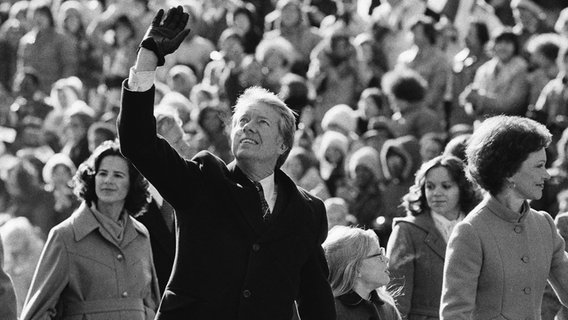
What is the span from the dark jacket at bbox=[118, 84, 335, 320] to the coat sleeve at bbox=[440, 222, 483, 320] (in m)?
0.69

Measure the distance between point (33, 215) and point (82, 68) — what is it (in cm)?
679

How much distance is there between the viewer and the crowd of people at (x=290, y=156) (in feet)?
19.5

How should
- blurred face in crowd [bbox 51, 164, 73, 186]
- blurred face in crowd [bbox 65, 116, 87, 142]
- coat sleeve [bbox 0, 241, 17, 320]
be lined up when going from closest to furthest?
coat sleeve [bbox 0, 241, 17, 320]
blurred face in crowd [bbox 51, 164, 73, 186]
blurred face in crowd [bbox 65, 116, 87, 142]

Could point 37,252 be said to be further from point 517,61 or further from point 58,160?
point 517,61

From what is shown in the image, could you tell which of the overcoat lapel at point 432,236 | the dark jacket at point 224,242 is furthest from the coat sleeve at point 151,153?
the overcoat lapel at point 432,236

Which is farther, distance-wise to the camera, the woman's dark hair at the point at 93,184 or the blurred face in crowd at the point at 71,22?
the blurred face in crowd at the point at 71,22

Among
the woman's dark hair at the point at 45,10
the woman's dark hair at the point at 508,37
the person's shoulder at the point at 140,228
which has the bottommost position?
the person's shoulder at the point at 140,228

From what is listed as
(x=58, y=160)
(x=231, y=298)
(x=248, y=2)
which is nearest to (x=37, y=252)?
(x=58, y=160)

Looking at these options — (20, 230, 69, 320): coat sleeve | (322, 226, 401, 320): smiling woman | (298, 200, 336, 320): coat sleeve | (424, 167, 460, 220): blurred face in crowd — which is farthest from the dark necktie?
(424, 167, 460, 220): blurred face in crowd

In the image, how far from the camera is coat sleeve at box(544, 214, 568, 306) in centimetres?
668

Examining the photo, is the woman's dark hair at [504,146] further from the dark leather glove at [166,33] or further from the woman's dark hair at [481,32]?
the woman's dark hair at [481,32]

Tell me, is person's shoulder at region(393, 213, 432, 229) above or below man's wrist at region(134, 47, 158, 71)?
below

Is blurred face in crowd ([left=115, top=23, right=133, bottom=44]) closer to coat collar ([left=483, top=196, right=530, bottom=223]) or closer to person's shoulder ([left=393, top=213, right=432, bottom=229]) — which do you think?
person's shoulder ([left=393, top=213, right=432, bottom=229])

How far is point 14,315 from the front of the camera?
26.6ft
